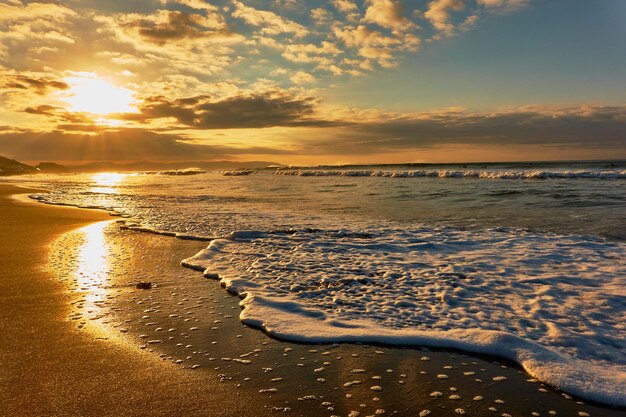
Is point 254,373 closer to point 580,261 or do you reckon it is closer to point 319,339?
Answer: point 319,339

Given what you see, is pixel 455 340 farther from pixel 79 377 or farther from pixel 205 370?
pixel 79 377

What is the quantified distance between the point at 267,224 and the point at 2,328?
8.41m

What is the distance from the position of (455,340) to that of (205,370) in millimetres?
2524

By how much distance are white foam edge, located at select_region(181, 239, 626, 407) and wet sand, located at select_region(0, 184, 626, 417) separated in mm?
127

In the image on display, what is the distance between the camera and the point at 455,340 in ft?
14.0

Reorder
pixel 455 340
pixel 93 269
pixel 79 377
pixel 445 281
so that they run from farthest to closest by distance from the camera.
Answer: pixel 93 269 < pixel 445 281 < pixel 455 340 < pixel 79 377

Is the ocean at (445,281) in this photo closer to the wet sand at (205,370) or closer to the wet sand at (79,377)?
the wet sand at (205,370)

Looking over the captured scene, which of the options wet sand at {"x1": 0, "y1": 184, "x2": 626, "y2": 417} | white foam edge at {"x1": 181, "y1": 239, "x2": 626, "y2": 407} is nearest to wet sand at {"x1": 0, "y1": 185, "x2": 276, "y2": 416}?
wet sand at {"x1": 0, "y1": 184, "x2": 626, "y2": 417}

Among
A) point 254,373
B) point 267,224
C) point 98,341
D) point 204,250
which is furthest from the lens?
point 267,224

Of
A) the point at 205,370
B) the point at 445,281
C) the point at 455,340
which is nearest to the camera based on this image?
the point at 205,370

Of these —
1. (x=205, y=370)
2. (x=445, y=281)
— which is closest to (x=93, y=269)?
(x=205, y=370)

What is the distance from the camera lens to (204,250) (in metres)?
8.64

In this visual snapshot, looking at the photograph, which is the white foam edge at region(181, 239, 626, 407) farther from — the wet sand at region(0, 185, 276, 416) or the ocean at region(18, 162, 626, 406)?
the wet sand at region(0, 185, 276, 416)

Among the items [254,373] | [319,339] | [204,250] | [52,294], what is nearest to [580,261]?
[319,339]
